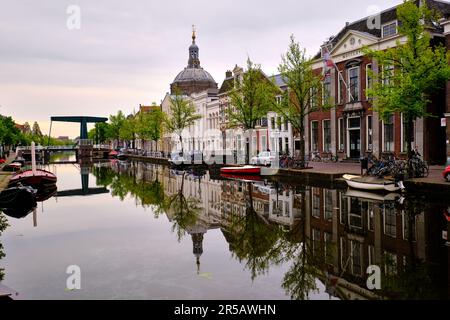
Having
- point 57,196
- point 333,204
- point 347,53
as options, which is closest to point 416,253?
point 333,204

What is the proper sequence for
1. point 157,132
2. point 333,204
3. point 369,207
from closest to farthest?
1. point 369,207
2. point 333,204
3. point 157,132

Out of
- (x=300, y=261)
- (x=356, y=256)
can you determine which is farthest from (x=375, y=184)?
(x=300, y=261)

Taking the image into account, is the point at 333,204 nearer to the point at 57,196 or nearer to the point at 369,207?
the point at 369,207

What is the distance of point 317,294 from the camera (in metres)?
8.52

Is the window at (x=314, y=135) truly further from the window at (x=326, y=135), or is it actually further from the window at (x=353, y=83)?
the window at (x=353, y=83)

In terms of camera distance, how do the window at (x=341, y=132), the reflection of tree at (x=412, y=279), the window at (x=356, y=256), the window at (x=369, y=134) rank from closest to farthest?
the reflection of tree at (x=412, y=279)
the window at (x=356, y=256)
the window at (x=369, y=134)
the window at (x=341, y=132)

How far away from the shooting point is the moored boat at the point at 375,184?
2295 cm

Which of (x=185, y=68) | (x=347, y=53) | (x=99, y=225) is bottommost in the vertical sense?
(x=99, y=225)

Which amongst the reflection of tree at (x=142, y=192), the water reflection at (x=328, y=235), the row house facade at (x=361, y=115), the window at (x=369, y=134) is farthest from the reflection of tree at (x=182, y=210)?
the window at (x=369, y=134)

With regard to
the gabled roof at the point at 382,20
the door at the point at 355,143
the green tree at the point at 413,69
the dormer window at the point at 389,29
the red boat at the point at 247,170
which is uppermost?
the gabled roof at the point at 382,20

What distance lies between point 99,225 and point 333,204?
10.4 meters

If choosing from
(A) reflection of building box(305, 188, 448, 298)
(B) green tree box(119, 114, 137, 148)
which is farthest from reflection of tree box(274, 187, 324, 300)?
(B) green tree box(119, 114, 137, 148)

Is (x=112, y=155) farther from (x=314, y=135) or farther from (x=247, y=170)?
(x=247, y=170)

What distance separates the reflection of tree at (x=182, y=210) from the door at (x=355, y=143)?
71.6 feet
